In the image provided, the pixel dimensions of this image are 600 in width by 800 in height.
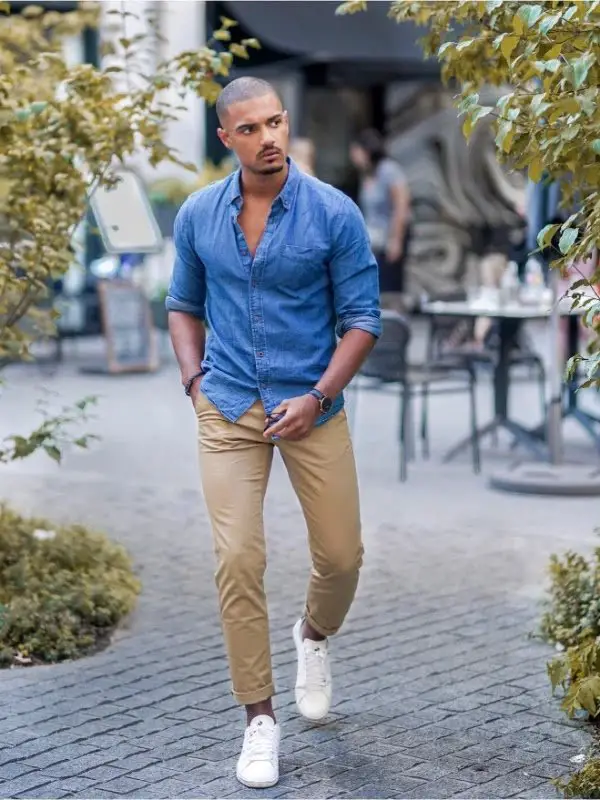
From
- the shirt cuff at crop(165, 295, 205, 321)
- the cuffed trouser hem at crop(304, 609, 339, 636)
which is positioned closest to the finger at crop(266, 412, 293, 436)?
the shirt cuff at crop(165, 295, 205, 321)

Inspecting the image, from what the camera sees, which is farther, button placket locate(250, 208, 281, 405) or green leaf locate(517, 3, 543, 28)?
button placket locate(250, 208, 281, 405)

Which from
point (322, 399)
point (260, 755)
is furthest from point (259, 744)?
point (322, 399)

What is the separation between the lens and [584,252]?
428 cm

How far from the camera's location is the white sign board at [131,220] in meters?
14.8

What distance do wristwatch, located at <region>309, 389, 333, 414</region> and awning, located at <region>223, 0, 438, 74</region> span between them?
1360 cm

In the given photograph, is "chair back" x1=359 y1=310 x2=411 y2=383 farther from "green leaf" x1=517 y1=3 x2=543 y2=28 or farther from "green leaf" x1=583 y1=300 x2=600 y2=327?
"green leaf" x1=517 y1=3 x2=543 y2=28

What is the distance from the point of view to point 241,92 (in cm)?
473

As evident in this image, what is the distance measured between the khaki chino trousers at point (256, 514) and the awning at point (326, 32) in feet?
44.4

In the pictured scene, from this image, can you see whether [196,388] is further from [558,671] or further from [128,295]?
[128,295]

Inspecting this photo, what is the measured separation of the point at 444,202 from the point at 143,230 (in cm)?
741

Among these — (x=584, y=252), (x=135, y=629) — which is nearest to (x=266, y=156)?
(x=584, y=252)

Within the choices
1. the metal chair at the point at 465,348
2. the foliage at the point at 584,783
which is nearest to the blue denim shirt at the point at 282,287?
the foliage at the point at 584,783

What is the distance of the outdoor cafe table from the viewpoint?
10.5m

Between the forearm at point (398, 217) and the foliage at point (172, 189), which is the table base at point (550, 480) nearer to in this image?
the foliage at point (172, 189)
